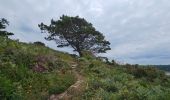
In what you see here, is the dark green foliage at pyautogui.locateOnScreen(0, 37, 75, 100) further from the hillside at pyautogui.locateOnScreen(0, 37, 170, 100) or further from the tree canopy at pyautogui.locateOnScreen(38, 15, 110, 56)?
the tree canopy at pyautogui.locateOnScreen(38, 15, 110, 56)

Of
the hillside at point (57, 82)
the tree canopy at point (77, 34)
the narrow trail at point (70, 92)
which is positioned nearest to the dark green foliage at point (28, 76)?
the hillside at point (57, 82)

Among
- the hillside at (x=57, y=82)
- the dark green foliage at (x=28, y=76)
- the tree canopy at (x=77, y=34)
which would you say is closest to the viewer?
the hillside at (x=57, y=82)

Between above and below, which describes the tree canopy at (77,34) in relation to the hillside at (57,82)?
above

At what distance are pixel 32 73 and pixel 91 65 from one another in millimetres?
5282

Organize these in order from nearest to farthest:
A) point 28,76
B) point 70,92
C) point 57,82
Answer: point 70,92 < point 57,82 < point 28,76

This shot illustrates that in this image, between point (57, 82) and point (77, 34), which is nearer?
point (57, 82)

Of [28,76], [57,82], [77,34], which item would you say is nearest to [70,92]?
[57,82]

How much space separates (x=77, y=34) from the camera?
4166 cm

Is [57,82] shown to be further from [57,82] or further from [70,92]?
[70,92]

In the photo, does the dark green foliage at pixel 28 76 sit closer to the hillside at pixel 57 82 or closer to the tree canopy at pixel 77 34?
Result: the hillside at pixel 57 82

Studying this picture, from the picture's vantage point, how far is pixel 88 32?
1651 inches

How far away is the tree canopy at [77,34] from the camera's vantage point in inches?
1641

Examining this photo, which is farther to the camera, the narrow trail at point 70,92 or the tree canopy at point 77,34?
the tree canopy at point 77,34

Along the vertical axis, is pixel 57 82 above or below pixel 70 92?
above
